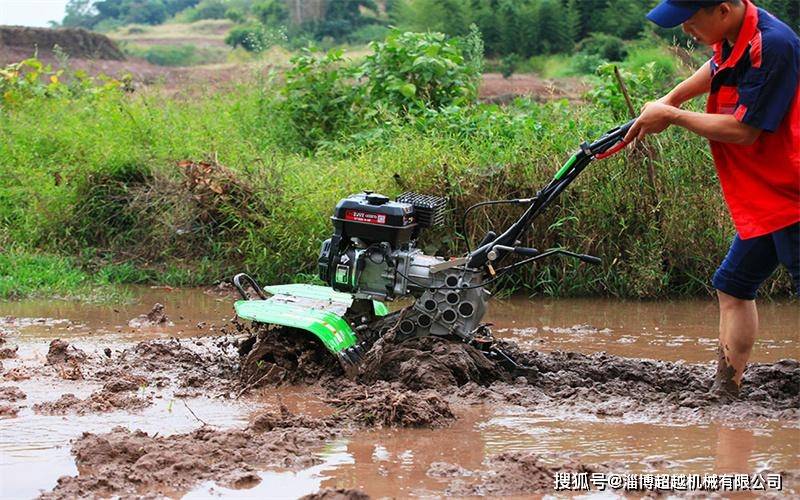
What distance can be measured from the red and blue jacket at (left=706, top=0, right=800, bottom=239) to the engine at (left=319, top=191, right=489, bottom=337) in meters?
1.42

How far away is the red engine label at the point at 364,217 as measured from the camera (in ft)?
17.3

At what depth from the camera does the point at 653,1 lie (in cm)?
2016

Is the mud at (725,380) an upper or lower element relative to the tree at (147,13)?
lower

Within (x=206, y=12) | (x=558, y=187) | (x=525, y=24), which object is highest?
(x=206, y=12)

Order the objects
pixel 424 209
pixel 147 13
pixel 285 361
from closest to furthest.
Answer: pixel 424 209
pixel 285 361
pixel 147 13

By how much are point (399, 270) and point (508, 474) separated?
5.21 ft

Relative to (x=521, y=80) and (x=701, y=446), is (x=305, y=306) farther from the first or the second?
(x=521, y=80)

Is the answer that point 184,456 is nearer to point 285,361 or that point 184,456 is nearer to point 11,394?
point 285,361

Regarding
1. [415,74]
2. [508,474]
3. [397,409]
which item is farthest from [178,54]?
[508,474]

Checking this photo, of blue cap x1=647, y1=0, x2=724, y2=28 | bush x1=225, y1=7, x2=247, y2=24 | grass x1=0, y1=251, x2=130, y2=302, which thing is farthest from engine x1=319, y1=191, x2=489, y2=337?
bush x1=225, y1=7, x2=247, y2=24

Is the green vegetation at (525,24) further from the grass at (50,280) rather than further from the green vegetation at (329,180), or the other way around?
the grass at (50,280)

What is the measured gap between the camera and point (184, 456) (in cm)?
422

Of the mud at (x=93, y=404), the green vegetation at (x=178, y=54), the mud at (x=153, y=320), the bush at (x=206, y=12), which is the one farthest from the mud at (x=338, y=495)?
the bush at (x=206, y=12)

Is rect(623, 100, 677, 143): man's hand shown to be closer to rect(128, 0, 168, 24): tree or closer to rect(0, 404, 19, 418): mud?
rect(0, 404, 19, 418): mud
